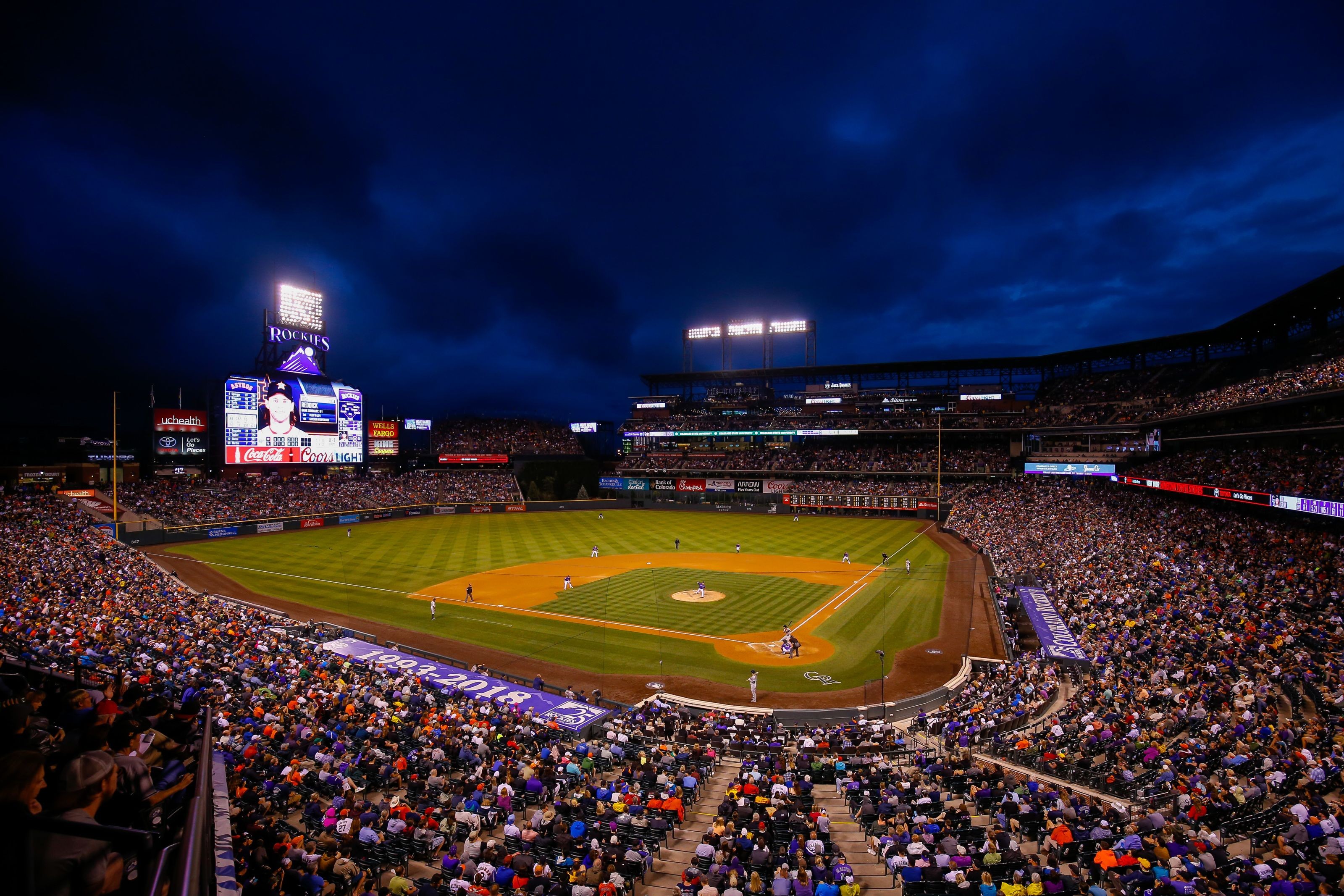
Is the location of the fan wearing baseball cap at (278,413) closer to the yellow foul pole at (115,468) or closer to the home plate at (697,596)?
the yellow foul pole at (115,468)

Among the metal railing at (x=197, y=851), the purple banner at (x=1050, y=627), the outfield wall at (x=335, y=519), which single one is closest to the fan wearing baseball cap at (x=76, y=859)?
the metal railing at (x=197, y=851)

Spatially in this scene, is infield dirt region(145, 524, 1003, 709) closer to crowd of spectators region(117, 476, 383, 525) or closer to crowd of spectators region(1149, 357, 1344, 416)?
crowd of spectators region(1149, 357, 1344, 416)

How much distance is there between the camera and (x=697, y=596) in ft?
108

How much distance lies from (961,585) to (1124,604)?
37.8 ft

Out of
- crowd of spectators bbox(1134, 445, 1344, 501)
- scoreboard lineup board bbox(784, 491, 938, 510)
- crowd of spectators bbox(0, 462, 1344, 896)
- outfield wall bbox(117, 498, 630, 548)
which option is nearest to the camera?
crowd of spectators bbox(0, 462, 1344, 896)

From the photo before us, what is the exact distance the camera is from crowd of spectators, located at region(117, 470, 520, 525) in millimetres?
53156

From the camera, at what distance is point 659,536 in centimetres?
5491

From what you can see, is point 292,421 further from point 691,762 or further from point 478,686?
point 691,762

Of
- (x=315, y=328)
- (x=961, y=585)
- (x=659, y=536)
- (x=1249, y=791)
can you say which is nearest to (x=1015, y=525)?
(x=961, y=585)

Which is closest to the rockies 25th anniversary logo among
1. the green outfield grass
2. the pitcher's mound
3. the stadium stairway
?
the green outfield grass

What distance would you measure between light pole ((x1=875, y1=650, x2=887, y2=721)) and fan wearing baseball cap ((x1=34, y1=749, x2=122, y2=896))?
16.3 m

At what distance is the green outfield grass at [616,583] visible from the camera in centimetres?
2462

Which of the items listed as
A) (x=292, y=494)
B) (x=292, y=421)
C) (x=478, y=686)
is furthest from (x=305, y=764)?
(x=292, y=494)

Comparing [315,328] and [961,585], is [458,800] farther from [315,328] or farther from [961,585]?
[315,328]
